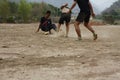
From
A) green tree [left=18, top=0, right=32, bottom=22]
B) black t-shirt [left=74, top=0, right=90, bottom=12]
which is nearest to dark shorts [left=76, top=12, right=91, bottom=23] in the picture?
black t-shirt [left=74, top=0, right=90, bottom=12]

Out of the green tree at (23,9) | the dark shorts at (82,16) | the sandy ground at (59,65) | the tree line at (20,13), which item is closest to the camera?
the sandy ground at (59,65)

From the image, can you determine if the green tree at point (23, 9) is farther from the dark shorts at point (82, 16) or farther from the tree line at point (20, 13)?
the dark shorts at point (82, 16)

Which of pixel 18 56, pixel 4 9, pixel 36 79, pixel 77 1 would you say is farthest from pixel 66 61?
pixel 4 9

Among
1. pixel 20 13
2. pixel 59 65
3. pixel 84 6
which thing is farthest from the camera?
pixel 20 13

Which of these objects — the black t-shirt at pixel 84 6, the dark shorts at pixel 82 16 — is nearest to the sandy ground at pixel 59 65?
the dark shorts at pixel 82 16

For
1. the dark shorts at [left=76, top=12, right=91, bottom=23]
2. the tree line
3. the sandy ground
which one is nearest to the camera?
the sandy ground

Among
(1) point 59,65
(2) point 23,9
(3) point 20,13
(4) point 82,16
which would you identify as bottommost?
(3) point 20,13

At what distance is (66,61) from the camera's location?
801 cm

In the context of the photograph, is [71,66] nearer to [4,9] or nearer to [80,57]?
[80,57]

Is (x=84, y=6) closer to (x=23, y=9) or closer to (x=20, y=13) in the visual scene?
(x=20, y=13)

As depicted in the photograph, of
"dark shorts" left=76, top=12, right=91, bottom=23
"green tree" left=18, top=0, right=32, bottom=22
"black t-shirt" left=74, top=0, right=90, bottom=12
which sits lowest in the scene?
"green tree" left=18, top=0, right=32, bottom=22

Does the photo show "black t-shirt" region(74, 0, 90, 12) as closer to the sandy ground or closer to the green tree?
the sandy ground

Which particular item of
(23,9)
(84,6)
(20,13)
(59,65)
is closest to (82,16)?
(84,6)

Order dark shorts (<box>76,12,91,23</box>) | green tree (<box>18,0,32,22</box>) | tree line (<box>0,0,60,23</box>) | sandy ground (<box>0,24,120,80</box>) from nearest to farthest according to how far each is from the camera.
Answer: sandy ground (<box>0,24,120,80</box>) → dark shorts (<box>76,12,91,23</box>) → tree line (<box>0,0,60,23</box>) → green tree (<box>18,0,32,22</box>)
